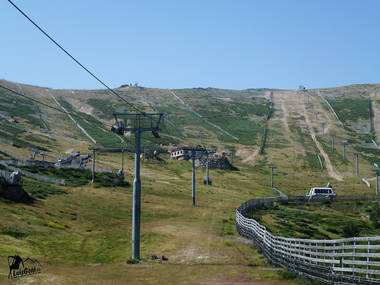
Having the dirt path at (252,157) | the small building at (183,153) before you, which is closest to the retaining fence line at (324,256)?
the small building at (183,153)

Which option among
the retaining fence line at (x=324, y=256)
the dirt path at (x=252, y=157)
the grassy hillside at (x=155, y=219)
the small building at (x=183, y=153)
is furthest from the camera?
the dirt path at (x=252, y=157)

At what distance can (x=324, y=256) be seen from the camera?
2244 centimetres

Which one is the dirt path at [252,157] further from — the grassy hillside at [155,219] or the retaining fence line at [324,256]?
the retaining fence line at [324,256]

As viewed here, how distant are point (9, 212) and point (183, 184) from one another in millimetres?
56292

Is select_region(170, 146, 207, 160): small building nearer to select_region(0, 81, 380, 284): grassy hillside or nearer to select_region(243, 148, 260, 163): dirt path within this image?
select_region(0, 81, 380, 284): grassy hillside

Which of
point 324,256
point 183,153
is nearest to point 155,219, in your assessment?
point 324,256

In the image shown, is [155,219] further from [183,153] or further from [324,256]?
[183,153]

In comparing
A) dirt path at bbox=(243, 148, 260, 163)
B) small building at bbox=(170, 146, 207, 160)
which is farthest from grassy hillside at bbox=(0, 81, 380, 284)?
small building at bbox=(170, 146, 207, 160)

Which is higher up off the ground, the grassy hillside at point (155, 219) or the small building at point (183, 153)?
the small building at point (183, 153)

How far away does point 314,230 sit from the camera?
51875 mm

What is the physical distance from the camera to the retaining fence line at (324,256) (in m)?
16.6

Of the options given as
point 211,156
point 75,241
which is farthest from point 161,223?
point 211,156

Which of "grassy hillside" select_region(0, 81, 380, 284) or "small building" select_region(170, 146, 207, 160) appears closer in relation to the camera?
"grassy hillside" select_region(0, 81, 380, 284)

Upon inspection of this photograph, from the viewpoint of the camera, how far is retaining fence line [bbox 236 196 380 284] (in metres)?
16.6
